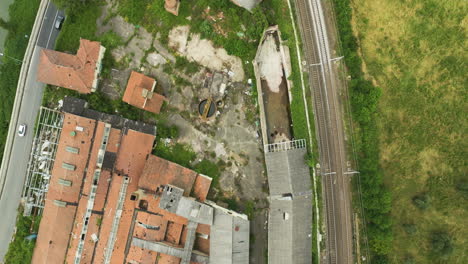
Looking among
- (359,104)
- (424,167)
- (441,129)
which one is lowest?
(424,167)

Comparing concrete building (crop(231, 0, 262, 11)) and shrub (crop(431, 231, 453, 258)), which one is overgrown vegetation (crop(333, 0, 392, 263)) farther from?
concrete building (crop(231, 0, 262, 11))

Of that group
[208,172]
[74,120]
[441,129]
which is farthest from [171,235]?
[441,129]

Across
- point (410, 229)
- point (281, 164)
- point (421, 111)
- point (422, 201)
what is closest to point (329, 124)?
point (281, 164)

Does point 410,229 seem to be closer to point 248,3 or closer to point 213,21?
point 248,3

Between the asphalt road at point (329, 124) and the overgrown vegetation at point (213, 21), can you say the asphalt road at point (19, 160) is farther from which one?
the asphalt road at point (329, 124)

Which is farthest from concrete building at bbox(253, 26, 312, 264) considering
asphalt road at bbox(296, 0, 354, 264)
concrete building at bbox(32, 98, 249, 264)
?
concrete building at bbox(32, 98, 249, 264)

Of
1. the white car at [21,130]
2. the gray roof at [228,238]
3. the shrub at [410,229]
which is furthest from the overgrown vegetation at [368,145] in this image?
the white car at [21,130]

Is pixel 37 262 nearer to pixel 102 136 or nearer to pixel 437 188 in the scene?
pixel 102 136
